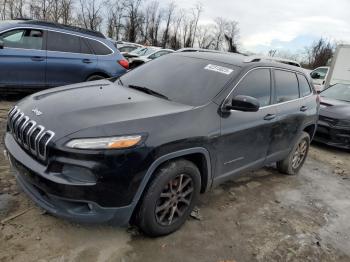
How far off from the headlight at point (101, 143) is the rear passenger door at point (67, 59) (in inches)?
211

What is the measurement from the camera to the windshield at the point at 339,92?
350 inches

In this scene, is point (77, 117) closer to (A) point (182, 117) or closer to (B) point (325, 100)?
(A) point (182, 117)

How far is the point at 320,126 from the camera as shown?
7797 mm

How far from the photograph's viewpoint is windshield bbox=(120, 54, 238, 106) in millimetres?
3713

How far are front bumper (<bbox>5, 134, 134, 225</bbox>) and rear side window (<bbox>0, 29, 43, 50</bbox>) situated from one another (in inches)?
191

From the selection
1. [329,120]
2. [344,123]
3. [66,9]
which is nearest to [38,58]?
[329,120]

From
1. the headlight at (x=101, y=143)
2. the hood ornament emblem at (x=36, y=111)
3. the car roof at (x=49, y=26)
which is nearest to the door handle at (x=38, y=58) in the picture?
the car roof at (x=49, y=26)

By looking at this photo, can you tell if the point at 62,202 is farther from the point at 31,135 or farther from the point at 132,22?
the point at 132,22

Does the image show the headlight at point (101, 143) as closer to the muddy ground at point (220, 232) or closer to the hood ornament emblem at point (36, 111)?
the hood ornament emblem at point (36, 111)

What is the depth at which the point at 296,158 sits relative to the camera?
5645 millimetres

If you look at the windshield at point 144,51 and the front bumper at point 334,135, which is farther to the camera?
the windshield at point 144,51

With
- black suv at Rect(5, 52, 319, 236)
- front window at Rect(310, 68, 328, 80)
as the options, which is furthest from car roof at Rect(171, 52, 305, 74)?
front window at Rect(310, 68, 328, 80)

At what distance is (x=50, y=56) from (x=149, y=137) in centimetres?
544

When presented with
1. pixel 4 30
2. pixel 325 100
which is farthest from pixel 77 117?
pixel 325 100
